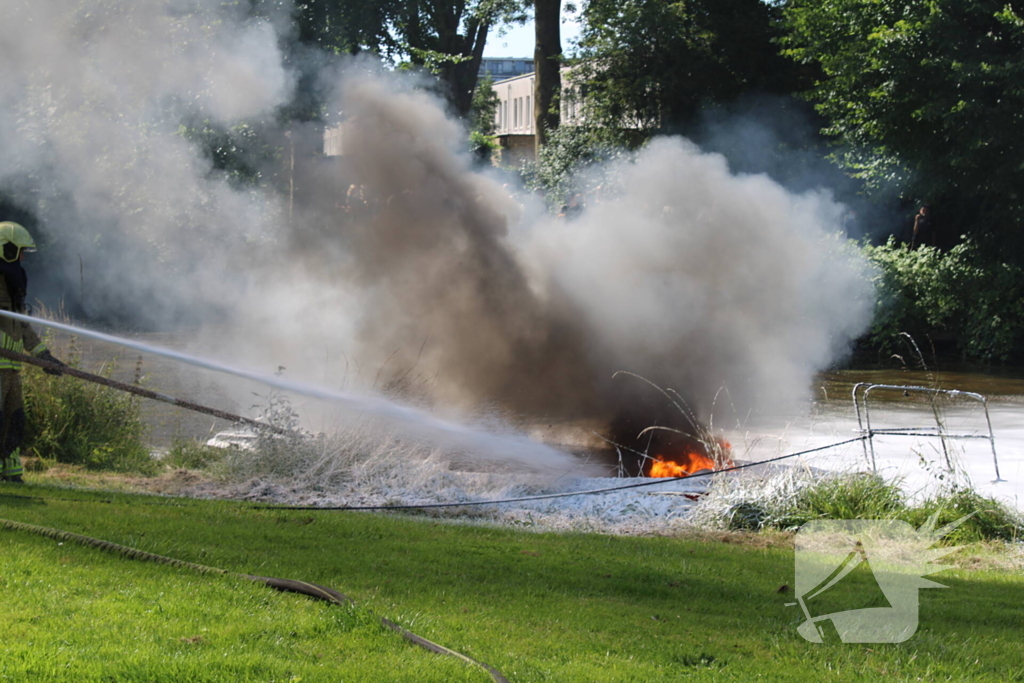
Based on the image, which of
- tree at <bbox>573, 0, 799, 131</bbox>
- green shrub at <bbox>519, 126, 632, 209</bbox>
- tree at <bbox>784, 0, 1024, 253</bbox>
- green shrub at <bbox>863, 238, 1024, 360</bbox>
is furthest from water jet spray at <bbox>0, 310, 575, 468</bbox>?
tree at <bbox>573, 0, 799, 131</bbox>

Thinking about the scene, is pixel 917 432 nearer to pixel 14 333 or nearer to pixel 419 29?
pixel 14 333

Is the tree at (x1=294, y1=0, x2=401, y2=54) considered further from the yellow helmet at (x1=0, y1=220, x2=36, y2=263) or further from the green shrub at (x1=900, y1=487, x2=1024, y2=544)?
the green shrub at (x1=900, y1=487, x2=1024, y2=544)

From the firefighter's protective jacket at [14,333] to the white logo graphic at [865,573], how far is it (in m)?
5.56

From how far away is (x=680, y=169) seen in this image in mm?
17234

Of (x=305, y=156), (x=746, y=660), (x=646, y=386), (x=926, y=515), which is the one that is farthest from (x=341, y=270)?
(x=746, y=660)

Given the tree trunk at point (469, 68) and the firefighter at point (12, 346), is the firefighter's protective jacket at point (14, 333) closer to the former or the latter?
the firefighter at point (12, 346)

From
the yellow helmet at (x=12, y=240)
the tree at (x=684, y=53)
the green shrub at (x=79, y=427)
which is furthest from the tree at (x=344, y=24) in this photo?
the yellow helmet at (x=12, y=240)

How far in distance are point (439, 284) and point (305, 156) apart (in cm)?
874

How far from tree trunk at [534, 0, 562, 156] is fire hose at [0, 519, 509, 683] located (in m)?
21.9

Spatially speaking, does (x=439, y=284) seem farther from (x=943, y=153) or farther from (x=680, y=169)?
(x=943, y=153)

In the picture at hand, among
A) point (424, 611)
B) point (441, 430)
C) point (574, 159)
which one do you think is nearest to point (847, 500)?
point (424, 611)

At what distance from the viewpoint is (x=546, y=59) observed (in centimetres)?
2555

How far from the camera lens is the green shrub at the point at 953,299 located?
20.1m

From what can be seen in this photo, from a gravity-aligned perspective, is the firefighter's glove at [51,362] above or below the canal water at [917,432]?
above
